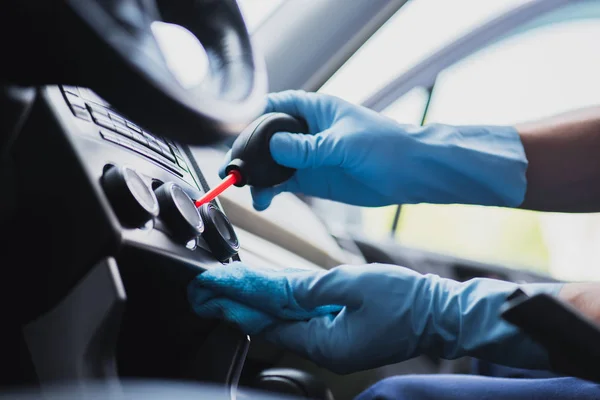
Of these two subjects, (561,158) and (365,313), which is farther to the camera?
(561,158)

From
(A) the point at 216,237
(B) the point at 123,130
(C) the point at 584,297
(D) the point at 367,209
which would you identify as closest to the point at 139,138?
(B) the point at 123,130

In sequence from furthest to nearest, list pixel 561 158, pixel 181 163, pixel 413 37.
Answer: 1. pixel 413 37
2. pixel 561 158
3. pixel 181 163

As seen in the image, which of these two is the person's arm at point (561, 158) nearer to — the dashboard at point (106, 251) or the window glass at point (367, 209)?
the dashboard at point (106, 251)

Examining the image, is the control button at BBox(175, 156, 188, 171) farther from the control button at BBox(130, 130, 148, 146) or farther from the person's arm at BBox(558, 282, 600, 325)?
the person's arm at BBox(558, 282, 600, 325)

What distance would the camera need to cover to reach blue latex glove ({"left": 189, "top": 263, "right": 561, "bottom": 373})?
2.23ft

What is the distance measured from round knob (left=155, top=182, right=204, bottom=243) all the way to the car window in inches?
75.5

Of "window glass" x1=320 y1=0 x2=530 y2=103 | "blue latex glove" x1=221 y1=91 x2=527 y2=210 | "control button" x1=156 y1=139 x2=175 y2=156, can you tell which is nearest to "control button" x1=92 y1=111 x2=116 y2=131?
"control button" x1=156 y1=139 x2=175 y2=156

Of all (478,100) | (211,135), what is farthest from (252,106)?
(478,100)

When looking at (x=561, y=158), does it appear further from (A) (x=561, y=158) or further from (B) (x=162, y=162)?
(B) (x=162, y=162)

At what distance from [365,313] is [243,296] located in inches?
6.0

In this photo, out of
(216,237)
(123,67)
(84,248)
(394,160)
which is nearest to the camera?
(123,67)

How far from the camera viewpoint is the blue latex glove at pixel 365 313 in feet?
2.23

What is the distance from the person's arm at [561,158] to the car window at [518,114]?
1.32 metres

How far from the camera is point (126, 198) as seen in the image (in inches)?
21.4
